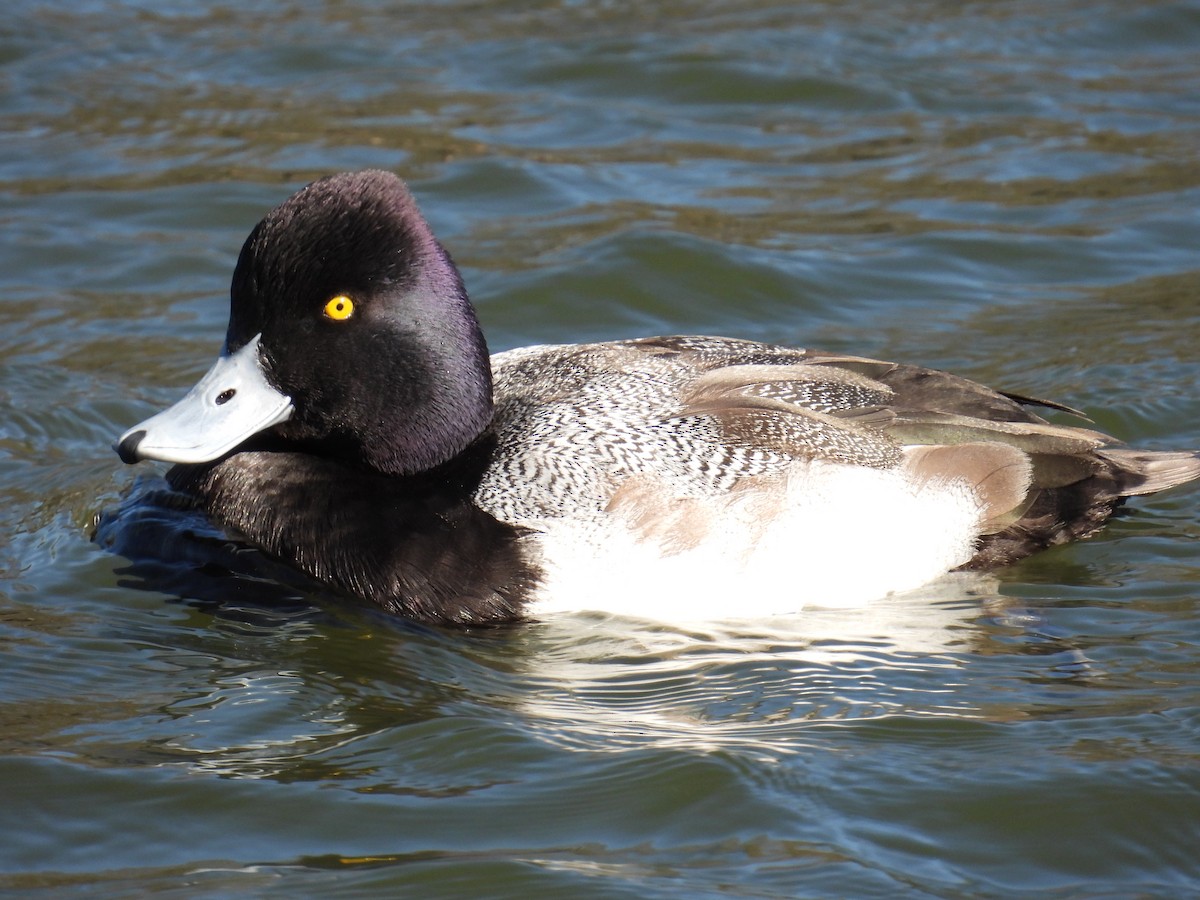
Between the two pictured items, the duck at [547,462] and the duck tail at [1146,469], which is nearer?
the duck at [547,462]

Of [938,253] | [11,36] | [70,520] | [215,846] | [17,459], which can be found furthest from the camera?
[11,36]

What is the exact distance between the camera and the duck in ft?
16.9

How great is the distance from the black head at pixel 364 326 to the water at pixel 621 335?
0.61m

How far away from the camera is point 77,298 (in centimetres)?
812

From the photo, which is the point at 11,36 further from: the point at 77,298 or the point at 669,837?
the point at 669,837

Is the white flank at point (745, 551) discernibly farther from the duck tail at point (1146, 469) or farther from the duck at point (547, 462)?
Answer: the duck tail at point (1146, 469)

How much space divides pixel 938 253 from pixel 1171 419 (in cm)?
215

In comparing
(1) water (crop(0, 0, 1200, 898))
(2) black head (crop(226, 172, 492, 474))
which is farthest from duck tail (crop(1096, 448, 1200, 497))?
(2) black head (crop(226, 172, 492, 474))

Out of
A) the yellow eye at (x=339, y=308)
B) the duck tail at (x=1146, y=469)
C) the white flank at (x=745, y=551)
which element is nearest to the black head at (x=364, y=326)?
the yellow eye at (x=339, y=308)

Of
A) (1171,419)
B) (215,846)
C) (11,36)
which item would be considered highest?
(11,36)

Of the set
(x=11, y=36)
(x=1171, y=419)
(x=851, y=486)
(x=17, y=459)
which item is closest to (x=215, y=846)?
(x=851, y=486)

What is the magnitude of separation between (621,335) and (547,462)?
9.12 ft

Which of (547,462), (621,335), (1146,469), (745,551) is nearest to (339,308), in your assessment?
(547,462)

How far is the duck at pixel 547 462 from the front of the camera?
5.15m
